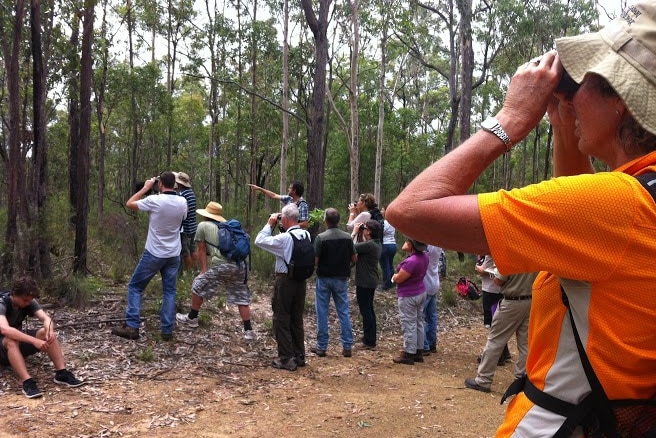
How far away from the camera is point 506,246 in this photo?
1.14 m

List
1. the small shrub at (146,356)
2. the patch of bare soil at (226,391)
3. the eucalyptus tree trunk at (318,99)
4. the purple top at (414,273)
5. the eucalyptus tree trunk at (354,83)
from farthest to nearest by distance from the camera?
the eucalyptus tree trunk at (354,83) → the eucalyptus tree trunk at (318,99) → the purple top at (414,273) → the small shrub at (146,356) → the patch of bare soil at (226,391)

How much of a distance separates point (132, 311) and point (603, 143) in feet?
20.7

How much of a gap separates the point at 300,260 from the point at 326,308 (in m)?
1.17

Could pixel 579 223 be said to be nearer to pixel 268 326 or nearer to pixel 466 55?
pixel 268 326

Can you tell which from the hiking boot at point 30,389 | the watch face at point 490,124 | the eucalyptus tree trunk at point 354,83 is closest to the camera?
the watch face at point 490,124

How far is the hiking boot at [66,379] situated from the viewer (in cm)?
520

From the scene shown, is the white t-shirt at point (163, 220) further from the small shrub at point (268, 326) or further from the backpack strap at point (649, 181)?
the backpack strap at point (649, 181)

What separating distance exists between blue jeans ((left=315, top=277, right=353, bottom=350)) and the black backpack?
0.75 m

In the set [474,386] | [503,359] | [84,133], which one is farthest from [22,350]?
[503,359]

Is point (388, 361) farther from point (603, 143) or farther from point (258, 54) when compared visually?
point (258, 54)

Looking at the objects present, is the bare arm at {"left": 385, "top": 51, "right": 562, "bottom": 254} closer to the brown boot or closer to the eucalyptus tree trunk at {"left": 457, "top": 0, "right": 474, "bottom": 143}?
the brown boot

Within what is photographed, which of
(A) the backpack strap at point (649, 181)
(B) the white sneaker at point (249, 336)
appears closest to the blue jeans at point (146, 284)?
(B) the white sneaker at point (249, 336)

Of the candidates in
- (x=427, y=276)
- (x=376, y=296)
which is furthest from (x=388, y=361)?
(x=376, y=296)

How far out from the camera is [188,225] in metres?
8.66
